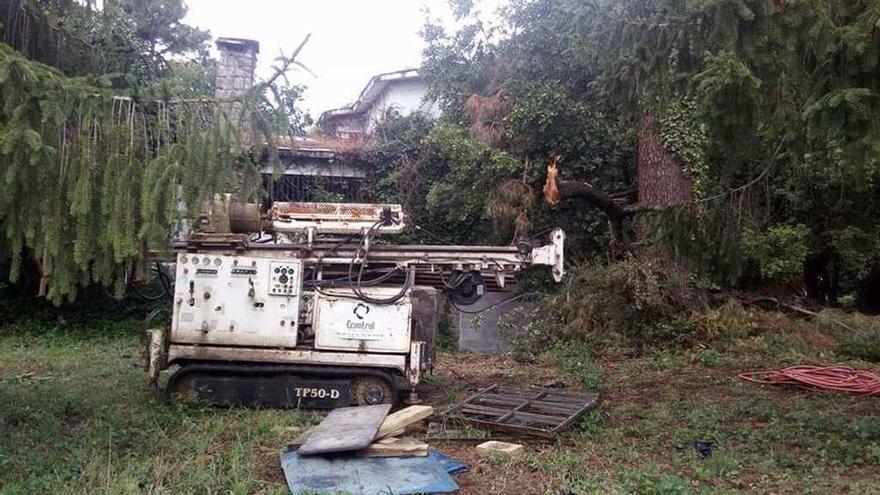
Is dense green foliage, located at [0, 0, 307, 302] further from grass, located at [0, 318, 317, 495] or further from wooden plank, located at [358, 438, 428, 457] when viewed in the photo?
wooden plank, located at [358, 438, 428, 457]

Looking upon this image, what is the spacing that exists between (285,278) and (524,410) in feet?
8.04

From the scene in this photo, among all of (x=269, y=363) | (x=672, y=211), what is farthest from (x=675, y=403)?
(x=269, y=363)

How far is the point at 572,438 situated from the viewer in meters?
6.53

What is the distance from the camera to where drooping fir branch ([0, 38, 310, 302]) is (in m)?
4.58

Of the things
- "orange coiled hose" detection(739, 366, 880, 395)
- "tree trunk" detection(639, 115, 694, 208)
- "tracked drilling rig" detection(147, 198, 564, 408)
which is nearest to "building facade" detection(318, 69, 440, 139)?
"tree trunk" detection(639, 115, 694, 208)

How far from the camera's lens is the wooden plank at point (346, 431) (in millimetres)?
5477

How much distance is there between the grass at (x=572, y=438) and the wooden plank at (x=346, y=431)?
0.33m

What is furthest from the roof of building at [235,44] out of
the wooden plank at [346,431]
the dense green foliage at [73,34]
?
the wooden plank at [346,431]

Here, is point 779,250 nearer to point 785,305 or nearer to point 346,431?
point 785,305

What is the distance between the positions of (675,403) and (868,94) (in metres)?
3.94

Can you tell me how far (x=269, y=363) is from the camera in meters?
7.36

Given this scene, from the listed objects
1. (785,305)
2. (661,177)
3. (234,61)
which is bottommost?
(785,305)

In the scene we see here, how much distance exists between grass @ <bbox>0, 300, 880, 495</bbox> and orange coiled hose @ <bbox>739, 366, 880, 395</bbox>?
168 millimetres

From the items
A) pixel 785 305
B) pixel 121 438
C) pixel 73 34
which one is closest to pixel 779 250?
pixel 785 305
